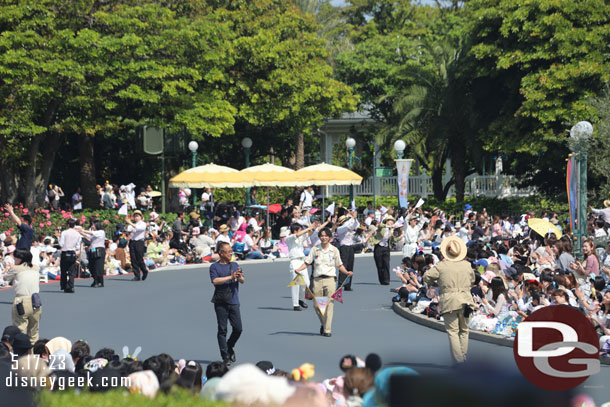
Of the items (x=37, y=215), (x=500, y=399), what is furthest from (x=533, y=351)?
(x=37, y=215)

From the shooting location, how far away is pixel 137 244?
77.5ft

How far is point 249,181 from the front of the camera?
33375mm

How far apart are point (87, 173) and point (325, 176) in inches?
443

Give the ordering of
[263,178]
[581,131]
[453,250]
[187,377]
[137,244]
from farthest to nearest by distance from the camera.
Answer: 1. [263,178]
2. [137,244]
3. [581,131]
4. [453,250]
5. [187,377]

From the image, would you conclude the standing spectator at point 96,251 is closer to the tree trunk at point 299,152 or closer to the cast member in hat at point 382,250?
the cast member in hat at point 382,250

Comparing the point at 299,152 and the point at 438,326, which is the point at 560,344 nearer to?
the point at 438,326

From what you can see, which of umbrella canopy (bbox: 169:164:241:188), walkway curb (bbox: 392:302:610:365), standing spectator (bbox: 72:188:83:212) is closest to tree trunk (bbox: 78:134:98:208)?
standing spectator (bbox: 72:188:83:212)

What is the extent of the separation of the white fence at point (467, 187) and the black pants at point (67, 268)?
2546cm

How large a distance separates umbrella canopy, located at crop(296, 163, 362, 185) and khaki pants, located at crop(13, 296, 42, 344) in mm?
20554

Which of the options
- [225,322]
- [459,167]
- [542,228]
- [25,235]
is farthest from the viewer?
[459,167]

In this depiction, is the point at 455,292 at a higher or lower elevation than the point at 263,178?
lower

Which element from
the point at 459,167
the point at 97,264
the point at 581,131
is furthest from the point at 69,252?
the point at 459,167

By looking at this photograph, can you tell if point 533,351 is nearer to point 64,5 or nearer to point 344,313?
point 344,313

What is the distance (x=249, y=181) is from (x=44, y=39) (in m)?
8.28
